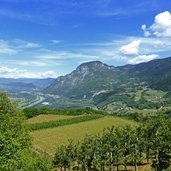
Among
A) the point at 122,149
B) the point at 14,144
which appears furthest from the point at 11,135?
the point at 122,149

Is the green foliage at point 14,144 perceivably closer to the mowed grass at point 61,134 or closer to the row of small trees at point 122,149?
the row of small trees at point 122,149

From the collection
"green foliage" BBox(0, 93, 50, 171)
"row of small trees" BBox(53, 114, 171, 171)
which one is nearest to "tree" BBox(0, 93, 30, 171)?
"green foliage" BBox(0, 93, 50, 171)

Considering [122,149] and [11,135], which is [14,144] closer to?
[11,135]

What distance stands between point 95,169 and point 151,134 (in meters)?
Answer: 18.8

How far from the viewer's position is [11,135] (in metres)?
52.8

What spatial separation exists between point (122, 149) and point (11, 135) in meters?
43.2

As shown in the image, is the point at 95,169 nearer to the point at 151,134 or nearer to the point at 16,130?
the point at 151,134

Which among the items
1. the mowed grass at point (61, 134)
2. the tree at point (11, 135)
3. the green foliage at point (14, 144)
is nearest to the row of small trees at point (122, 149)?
the green foliage at point (14, 144)

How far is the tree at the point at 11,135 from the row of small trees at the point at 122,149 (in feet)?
76.2

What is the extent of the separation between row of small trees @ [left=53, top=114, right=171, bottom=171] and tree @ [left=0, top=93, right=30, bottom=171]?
23.2 meters

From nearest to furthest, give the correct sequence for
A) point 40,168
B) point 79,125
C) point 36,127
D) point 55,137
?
point 40,168
point 55,137
point 36,127
point 79,125

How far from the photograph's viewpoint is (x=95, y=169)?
320 ft

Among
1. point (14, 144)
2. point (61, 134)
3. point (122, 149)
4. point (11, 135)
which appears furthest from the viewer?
point (61, 134)

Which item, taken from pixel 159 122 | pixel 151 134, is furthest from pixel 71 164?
pixel 159 122
